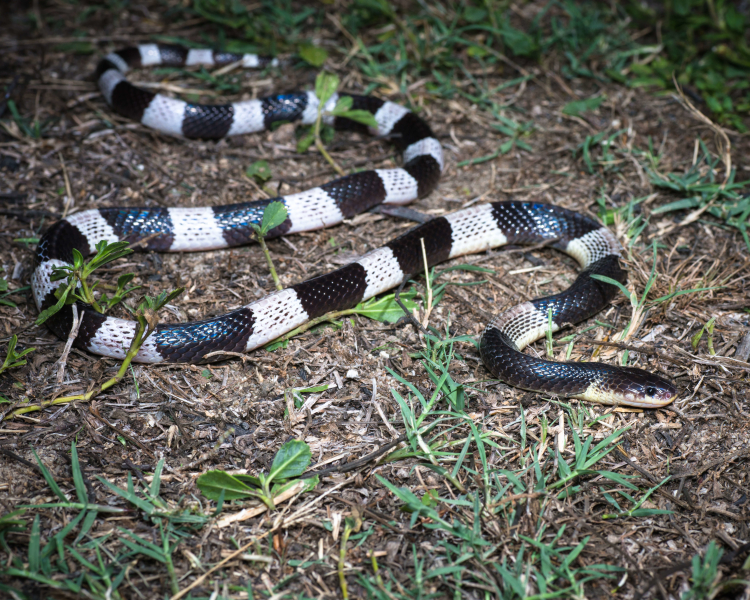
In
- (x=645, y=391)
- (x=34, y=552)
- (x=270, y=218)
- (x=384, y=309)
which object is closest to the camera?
(x=34, y=552)

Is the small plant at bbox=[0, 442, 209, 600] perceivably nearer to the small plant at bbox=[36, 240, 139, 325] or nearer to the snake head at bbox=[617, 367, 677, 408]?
the small plant at bbox=[36, 240, 139, 325]

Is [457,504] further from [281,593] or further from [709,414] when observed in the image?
[709,414]

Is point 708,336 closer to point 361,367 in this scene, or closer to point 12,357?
point 361,367

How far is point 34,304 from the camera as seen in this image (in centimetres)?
437

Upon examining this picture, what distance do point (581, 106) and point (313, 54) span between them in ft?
9.34

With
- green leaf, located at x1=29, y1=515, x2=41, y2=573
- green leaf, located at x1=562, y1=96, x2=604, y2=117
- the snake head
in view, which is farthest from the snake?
green leaf, located at x1=562, y1=96, x2=604, y2=117

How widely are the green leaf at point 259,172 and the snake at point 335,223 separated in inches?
22.9

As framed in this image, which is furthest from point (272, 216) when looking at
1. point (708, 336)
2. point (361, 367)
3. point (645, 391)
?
point (708, 336)

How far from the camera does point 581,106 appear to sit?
6.31 metres

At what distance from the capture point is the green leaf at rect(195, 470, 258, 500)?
314 cm

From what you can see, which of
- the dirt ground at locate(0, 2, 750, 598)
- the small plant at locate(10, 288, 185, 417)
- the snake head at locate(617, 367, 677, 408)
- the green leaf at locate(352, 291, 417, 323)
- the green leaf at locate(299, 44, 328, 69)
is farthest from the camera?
the green leaf at locate(299, 44, 328, 69)

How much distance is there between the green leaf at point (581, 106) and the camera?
6.28 meters

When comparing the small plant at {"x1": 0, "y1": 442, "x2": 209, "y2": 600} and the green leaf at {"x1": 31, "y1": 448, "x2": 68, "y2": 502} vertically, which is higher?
the green leaf at {"x1": 31, "y1": 448, "x2": 68, "y2": 502}

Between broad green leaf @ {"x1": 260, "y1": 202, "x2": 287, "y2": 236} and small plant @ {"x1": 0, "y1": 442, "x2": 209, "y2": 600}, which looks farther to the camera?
broad green leaf @ {"x1": 260, "y1": 202, "x2": 287, "y2": 236}
